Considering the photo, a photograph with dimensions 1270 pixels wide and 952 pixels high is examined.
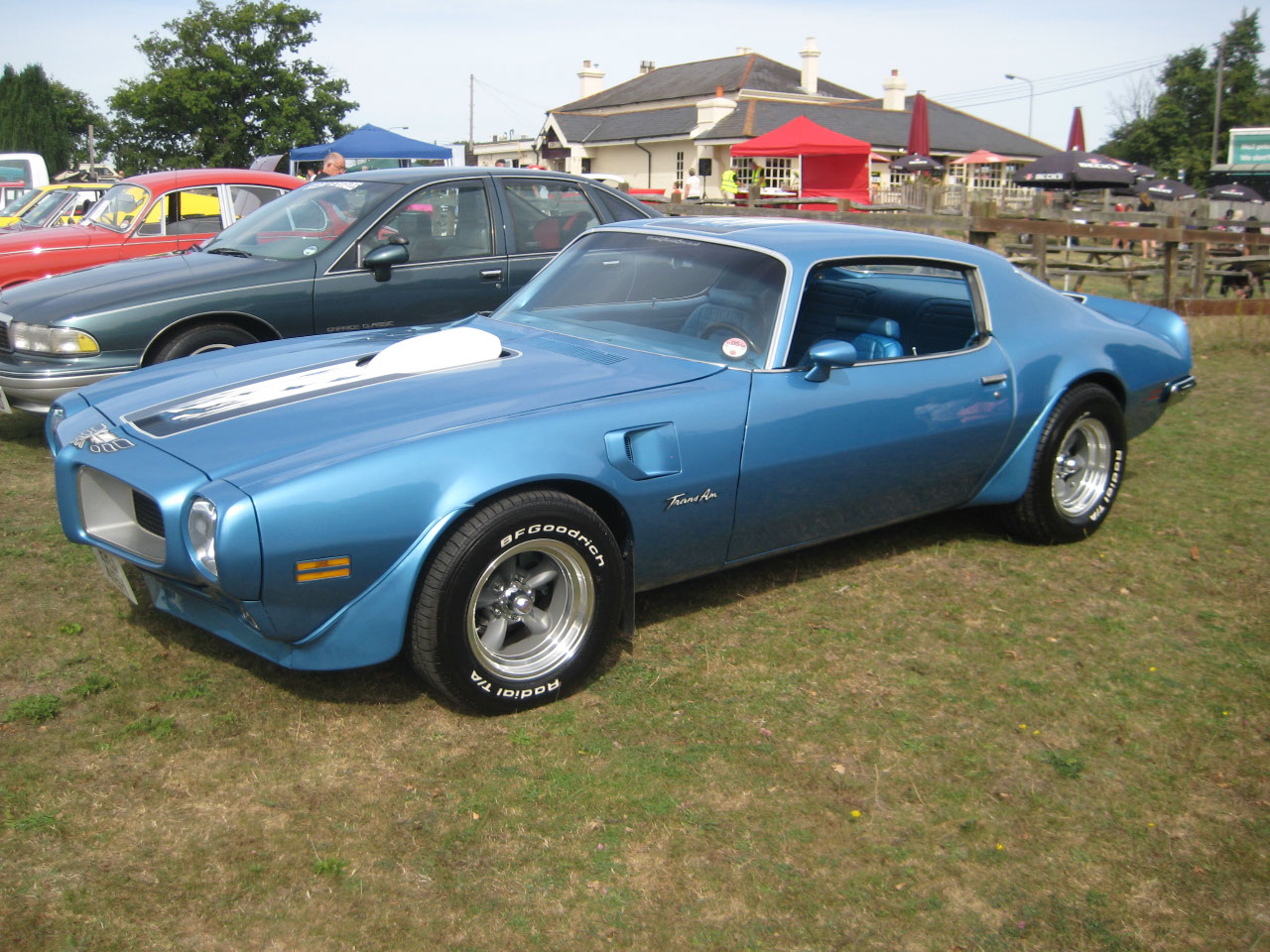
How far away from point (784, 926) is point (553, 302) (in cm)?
278

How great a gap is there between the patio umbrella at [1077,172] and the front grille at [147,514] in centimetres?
2038

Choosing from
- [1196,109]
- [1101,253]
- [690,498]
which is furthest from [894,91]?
[690,498]

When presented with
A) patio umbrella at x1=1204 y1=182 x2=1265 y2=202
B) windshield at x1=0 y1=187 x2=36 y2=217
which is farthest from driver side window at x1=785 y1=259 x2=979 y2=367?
patio umbrella at x1=1204 y1=182 x2=1265 y2=202

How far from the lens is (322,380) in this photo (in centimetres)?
374

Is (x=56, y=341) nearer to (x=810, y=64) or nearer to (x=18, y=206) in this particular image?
(x=18, y=206)

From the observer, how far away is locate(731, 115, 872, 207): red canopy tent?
26.8 metres

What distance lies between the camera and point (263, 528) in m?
2.85

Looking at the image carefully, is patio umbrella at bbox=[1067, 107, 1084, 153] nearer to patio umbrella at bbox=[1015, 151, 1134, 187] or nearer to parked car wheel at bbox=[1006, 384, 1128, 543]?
patio umbrella at bbox=[1015, 151, 1134, 187]

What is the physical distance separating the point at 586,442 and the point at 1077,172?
65.2 feet

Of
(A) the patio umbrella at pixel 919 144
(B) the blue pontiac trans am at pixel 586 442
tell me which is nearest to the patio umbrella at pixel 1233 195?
(A) the patio umbrella at pixel 919 144

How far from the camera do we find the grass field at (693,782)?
2490 millimetres

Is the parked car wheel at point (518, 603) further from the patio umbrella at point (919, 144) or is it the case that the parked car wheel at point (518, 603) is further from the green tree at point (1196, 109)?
the green tree at point (1196, 109)

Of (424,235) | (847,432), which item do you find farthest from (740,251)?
(424,235)

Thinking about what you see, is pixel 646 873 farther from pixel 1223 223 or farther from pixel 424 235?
pixel 1223 223
